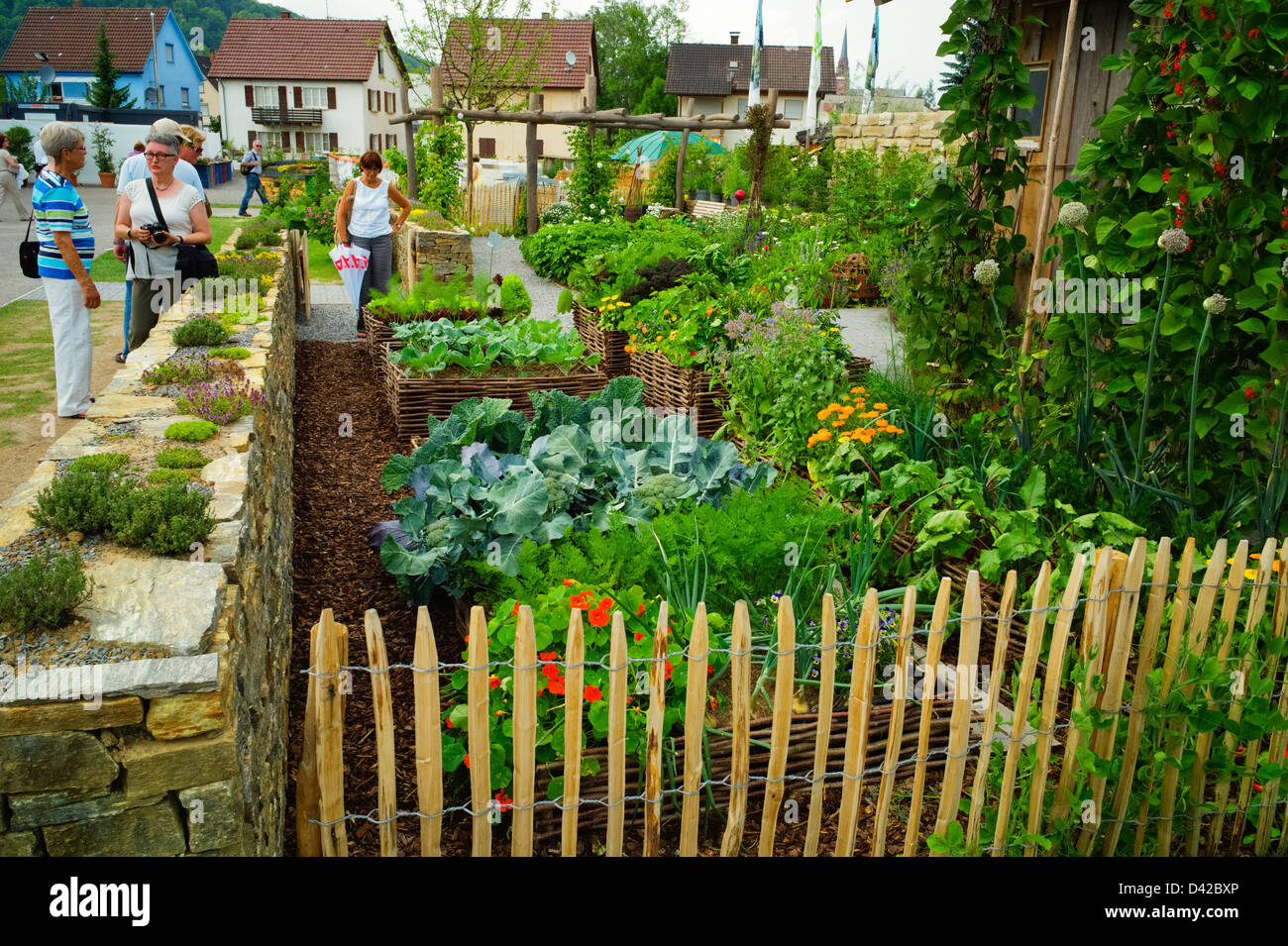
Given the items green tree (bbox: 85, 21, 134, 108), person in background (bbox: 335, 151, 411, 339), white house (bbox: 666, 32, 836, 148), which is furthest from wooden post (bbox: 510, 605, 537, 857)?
white house (bbox: 666, 32, 836, 148)

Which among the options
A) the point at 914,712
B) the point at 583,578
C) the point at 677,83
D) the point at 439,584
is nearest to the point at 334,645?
the point at 583,578

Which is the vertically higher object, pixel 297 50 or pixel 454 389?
pixel 297 50

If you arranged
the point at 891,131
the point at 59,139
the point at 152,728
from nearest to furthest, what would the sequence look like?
the point at 152,728
the point at 59,139
the point at 891,131

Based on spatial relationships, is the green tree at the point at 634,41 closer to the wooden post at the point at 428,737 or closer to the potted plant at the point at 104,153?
the potted plant at the point at 104,153

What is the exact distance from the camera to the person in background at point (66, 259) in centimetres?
557

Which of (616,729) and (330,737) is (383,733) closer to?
(330,737)

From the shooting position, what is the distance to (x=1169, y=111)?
371cm

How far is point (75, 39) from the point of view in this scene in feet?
176

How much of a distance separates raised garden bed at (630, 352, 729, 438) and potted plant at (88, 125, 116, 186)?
29664 mm

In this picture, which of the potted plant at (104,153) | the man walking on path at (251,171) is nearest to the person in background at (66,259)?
the man walking on path at (251,171)

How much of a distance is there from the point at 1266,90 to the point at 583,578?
299 cm

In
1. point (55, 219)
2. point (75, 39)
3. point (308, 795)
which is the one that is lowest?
point (308, 795)

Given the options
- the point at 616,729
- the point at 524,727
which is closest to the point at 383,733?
the point at 524,727

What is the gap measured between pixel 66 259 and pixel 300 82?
53295 mm
